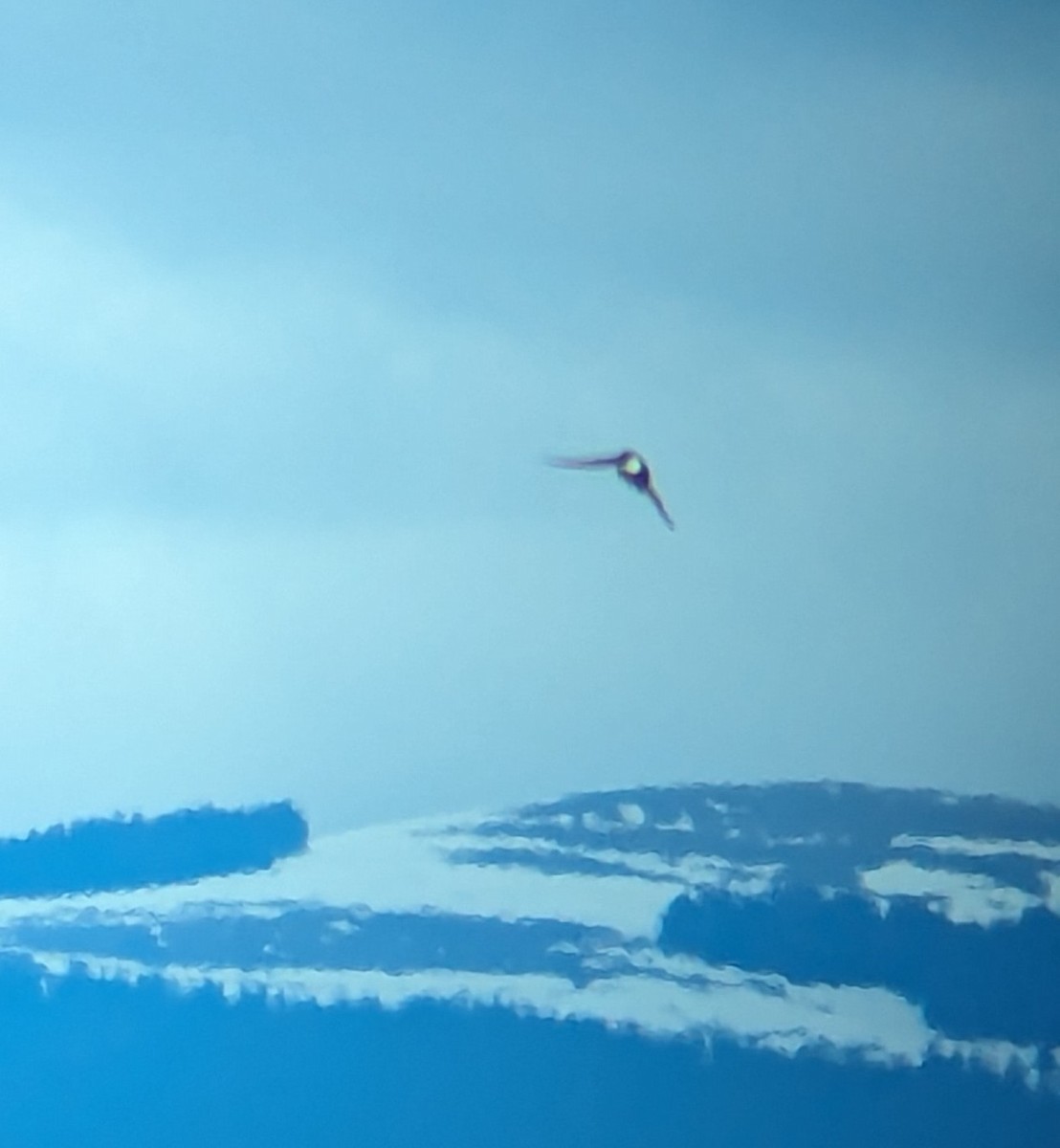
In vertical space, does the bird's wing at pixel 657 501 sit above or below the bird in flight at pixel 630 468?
below

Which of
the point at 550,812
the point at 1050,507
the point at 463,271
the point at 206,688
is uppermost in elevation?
the point at 463,271

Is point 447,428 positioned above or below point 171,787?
above

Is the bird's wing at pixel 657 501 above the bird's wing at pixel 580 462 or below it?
below

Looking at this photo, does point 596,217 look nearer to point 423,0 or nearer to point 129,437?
point 423,0

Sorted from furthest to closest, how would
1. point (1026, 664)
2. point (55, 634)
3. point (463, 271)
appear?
point (1026, 664), point (463, 271), point (55, 634)

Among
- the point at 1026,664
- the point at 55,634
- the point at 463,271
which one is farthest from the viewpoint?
the point at 1026,664

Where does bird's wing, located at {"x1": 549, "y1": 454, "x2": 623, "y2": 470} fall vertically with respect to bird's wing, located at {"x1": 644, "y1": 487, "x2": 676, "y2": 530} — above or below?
above

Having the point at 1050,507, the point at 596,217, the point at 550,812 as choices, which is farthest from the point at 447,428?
the point at 1050,507

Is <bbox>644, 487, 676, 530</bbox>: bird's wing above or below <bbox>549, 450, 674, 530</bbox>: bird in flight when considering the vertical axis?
below
